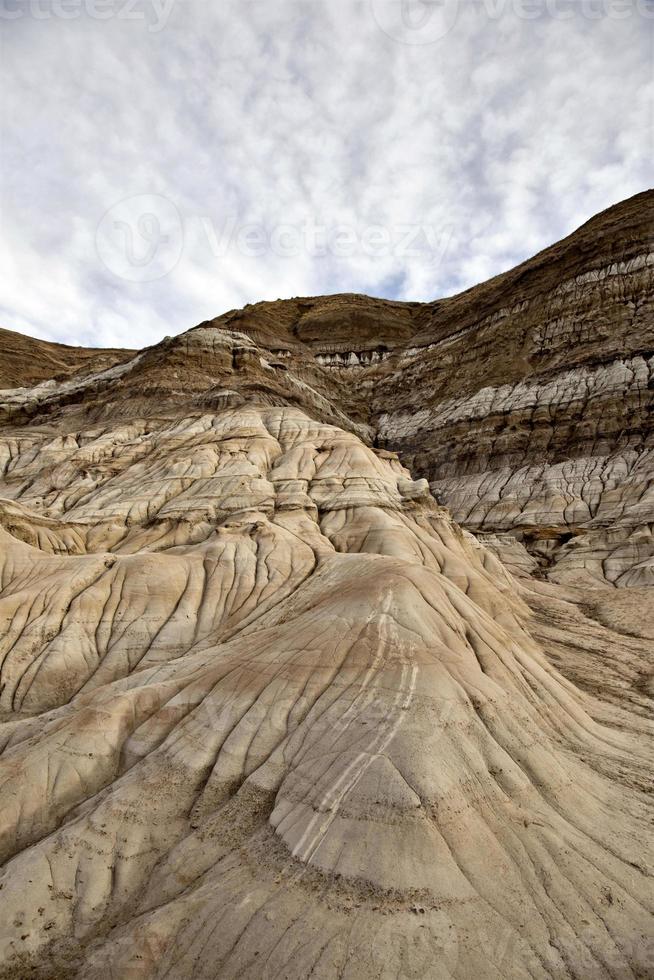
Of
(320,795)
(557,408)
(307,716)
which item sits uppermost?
(557,408)

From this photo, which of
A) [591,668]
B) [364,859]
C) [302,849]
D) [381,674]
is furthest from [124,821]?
[591,668]

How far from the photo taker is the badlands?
686cm

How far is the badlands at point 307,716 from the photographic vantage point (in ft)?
22.5

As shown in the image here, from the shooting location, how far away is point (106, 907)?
8.03 meters

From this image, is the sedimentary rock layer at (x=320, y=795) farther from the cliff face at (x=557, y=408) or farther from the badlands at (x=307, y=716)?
the cliff face at (x=557, y=408)

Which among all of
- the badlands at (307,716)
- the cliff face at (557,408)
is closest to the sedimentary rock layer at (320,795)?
the badlands at (307,716)

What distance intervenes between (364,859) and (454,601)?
860 centimetres

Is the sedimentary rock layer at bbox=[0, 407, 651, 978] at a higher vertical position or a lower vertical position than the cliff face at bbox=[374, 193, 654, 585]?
lower

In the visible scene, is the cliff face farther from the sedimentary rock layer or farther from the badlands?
the sedimentary rock layer

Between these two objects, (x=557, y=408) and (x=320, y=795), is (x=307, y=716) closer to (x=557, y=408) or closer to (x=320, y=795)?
(x=320, y=795)

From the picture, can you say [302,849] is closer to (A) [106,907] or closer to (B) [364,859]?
(B) [364,859]

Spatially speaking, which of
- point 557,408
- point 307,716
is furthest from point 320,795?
point 557,408

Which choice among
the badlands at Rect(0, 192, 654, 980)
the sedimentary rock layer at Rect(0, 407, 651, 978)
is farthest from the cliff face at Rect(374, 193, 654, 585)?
the sedimentary rock layer at Rect(0, 407, 651, 978)

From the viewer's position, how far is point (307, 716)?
10539 millimetres
